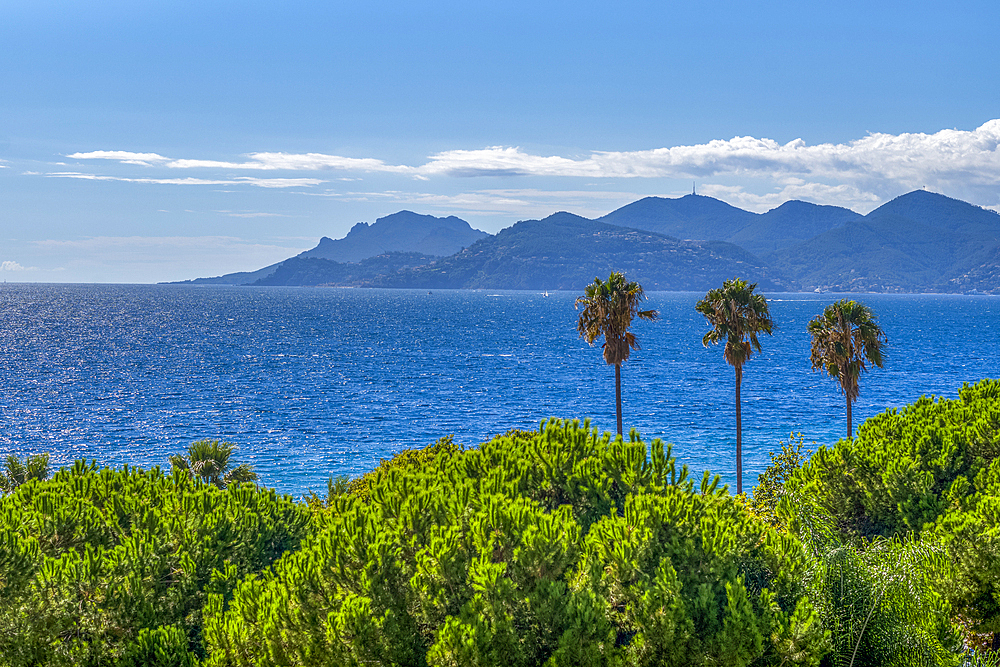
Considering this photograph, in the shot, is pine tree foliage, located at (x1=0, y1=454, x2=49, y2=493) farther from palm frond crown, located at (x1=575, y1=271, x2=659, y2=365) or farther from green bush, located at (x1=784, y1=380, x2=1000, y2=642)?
green bush, located at (x1=784, y1=380, x2=1000, y2=642)

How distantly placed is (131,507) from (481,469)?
26.4 ft

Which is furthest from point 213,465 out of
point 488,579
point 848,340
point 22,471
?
point 848,340

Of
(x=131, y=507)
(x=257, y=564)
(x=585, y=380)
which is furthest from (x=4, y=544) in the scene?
(x=585, y=380)

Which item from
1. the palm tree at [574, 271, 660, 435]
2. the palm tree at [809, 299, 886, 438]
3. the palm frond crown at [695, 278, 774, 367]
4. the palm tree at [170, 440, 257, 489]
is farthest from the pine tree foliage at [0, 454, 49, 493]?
the palm tree at [809, 299, 886, 438]

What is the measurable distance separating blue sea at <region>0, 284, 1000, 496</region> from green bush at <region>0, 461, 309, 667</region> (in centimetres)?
3177

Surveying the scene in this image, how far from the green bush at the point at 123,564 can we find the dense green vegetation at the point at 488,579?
4 cm

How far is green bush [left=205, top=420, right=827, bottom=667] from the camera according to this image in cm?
1204

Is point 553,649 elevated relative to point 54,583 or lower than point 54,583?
lower

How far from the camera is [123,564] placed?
1382cm

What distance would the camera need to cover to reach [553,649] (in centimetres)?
1228

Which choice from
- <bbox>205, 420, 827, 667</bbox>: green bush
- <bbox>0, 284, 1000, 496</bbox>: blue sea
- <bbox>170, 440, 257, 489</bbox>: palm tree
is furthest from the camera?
<bbox>0, 284, 1000, 496</bbox>: blue sea

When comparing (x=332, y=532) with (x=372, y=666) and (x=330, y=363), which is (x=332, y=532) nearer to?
(x=372, y=666)

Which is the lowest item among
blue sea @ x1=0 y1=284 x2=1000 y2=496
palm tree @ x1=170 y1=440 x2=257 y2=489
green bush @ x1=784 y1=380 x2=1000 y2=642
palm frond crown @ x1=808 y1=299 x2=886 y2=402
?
blue sea @ x1=0 y1=284 x2=1000 y2=496

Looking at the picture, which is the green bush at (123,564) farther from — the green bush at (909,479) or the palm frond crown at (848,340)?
the palm frond crown at (848,340)
